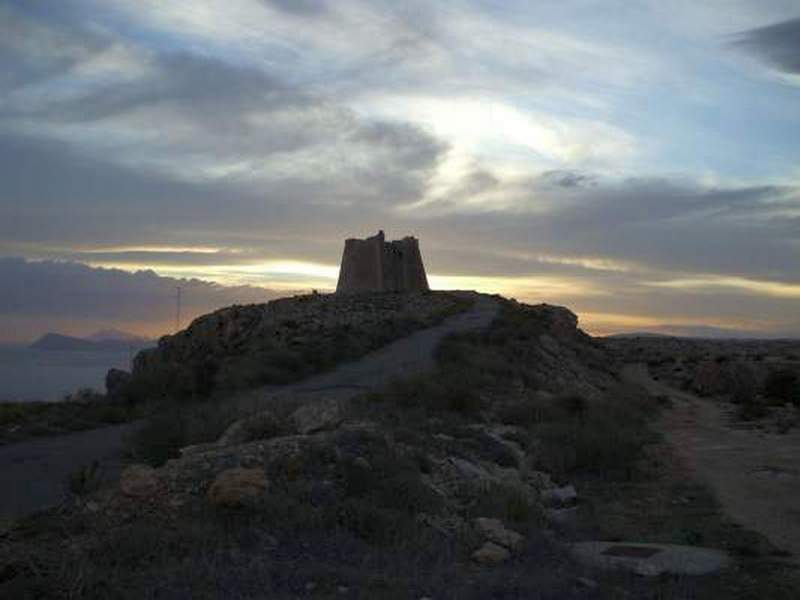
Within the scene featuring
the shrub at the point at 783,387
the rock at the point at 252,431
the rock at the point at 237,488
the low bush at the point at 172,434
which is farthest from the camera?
the shrub at the point at 783,387

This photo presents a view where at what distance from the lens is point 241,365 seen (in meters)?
27.2

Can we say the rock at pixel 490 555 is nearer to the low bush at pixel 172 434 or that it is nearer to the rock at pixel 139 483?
the rock at pixel 139 483

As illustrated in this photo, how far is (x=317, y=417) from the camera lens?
12.2 metres

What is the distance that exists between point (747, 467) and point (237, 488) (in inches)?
465

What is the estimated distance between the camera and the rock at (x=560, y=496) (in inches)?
473

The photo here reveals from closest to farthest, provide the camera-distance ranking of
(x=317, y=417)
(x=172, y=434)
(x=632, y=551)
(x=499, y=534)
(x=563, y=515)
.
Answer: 1. (x=499, y=534)
2. (x=632, y=551)
3. (x=563, y=515)
4. (x=317, y=417)
5. (x=172, y=434)

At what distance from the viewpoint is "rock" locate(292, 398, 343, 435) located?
463 inches

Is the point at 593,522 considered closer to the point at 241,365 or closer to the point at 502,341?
the point at 241,365

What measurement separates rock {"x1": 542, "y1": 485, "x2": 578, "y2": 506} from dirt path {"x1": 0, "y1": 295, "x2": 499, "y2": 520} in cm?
568

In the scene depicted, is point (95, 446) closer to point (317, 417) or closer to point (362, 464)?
point (317, 417)

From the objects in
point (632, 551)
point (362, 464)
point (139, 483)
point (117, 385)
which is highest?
point (362, 464)

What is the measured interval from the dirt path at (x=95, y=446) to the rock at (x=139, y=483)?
174cm

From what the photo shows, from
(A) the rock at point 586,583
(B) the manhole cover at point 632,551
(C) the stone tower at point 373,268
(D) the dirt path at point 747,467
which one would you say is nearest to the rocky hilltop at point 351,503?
(A) the rock at point 586,583

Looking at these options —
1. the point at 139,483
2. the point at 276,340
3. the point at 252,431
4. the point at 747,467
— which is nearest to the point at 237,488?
the point at 139,483
